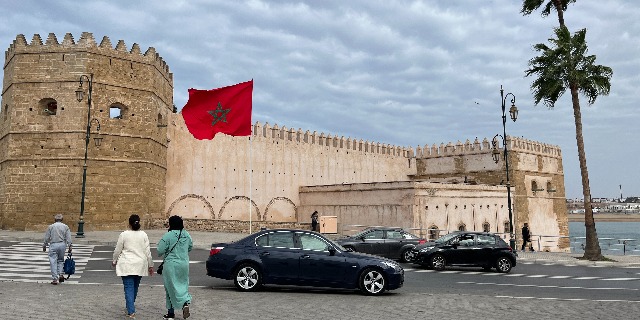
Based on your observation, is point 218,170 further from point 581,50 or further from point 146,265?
point 146,265

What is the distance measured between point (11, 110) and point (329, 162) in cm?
2268

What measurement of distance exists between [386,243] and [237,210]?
18.1m

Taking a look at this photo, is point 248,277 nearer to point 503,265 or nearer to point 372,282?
point 372,282

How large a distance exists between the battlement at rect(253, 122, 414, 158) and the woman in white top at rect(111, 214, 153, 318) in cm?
2814

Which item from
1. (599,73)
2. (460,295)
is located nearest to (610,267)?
(599,73)

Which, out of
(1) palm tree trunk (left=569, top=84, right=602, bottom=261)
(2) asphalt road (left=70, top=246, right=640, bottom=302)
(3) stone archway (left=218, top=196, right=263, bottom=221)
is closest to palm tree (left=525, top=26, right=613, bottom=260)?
(1) palm tree trunk (left=569, top=84, right=602, bottom=261)

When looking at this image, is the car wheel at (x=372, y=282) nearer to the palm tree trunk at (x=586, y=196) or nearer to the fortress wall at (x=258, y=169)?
the palm tree trunk at (x=586, y=196)

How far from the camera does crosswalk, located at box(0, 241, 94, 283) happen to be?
38.0 feet

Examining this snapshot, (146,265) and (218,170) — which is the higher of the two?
(218,170)

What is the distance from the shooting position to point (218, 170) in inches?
1303

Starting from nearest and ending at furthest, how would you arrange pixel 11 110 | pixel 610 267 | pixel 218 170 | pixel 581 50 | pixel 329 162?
pixel 610 267, pixel 581 50, pixel 11 110, pixel 218 170, pixel 329 162

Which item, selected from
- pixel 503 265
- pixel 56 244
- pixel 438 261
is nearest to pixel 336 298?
pixel 56 244

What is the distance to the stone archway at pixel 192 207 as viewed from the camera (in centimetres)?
3117

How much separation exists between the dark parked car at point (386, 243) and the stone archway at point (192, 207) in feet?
55.3
